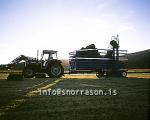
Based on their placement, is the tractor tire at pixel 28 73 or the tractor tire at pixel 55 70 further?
the tractor tire at pixel 28 73

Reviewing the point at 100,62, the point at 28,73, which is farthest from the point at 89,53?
the point at 28,73

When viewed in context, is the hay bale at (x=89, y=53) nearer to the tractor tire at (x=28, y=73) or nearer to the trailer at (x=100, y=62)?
the trailer at (x=100, y=62)

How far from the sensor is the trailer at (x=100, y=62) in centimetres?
1569

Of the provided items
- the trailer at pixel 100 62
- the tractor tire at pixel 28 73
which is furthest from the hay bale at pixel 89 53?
the tractor tire at pixel 28 73

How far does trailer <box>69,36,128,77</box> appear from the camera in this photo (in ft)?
51.5

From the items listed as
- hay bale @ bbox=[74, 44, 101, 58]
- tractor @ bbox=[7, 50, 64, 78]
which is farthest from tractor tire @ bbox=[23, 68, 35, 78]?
hay bale @ bbox=[74, 44, 101, 58]

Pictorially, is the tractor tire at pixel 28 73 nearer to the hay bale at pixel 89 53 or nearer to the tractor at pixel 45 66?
the tractor at pixel 45 66

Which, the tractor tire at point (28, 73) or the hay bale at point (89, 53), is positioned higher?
the hay bale at point (89, 53)

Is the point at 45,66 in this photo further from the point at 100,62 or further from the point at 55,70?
the point at 100,62

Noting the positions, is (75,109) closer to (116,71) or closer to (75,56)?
(75,56)

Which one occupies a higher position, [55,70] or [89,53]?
[89,53]

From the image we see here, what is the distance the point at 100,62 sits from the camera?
16.2m

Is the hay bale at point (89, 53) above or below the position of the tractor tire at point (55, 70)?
above

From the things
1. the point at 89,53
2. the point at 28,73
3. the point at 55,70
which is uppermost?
the point at 89,53
